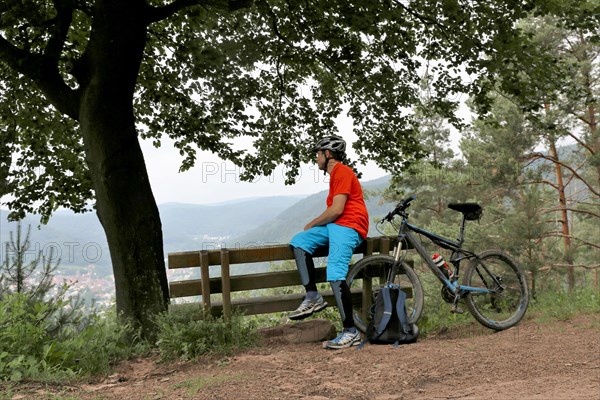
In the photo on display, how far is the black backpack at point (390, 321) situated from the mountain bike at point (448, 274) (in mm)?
302

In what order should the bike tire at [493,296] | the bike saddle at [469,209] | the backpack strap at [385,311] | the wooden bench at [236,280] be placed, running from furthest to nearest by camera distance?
1. the bike saddle at [469,209]
2. the bike tire at [493,296]
3. the wooden bench at [236,280]
4. the backpack strap at [385,311]

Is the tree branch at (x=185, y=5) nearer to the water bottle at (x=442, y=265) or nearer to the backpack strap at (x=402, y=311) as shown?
the water bottle at (x=442, y=265)

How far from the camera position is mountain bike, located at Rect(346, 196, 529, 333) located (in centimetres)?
784

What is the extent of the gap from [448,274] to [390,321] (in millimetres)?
1326

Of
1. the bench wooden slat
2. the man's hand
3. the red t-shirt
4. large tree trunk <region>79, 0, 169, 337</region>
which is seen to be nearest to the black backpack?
the red t-shirt

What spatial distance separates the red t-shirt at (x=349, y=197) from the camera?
7.36 metres

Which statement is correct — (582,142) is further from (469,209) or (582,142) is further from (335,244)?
(335,244)

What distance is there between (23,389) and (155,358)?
1949 millimetres

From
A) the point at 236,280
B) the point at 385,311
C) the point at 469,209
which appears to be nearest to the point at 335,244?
the point at 385,311

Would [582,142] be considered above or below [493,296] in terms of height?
above

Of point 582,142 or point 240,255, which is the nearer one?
point 240,255

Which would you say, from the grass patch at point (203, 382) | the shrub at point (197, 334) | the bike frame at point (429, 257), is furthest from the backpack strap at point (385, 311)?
the grass patch at point (203, 382)

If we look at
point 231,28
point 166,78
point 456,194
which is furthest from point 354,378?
point 456,194

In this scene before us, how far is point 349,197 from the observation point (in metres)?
7.50
